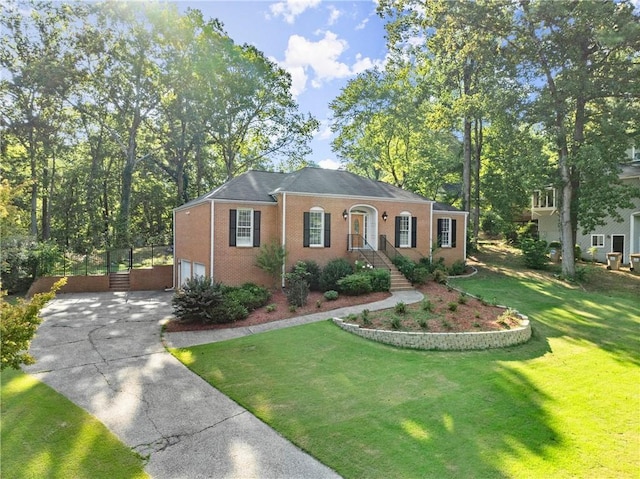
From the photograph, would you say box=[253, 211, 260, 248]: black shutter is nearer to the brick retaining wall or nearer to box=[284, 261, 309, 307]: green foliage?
box=[284, 261, 309, 307]: green foliage

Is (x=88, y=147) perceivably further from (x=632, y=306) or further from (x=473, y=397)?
(x=632, y=306)

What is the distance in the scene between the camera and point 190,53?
1021 inches

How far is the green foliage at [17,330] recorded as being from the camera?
13.8 ft

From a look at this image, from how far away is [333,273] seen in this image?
50.5 feet

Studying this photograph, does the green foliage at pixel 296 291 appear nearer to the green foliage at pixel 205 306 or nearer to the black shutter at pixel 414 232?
the green foliage at pixel 205 306

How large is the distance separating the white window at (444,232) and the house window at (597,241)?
12527 millimetres

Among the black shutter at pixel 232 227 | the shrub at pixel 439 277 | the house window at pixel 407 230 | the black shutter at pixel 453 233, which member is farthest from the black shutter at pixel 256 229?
the black shutter at pixel 453 233

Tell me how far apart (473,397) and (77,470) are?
21.5 ft

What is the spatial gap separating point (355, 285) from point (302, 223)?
4.09m

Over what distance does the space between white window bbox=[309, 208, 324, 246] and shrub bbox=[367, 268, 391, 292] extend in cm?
307

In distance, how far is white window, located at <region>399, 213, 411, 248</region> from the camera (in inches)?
755

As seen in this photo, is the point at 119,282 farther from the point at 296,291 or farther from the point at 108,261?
the point at 296,291

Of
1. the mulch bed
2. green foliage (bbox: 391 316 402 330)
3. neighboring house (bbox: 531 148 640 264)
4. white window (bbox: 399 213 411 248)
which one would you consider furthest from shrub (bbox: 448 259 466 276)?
green foliage (bbox: 391 316 402 330)

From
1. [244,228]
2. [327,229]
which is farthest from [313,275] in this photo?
[244,228]
